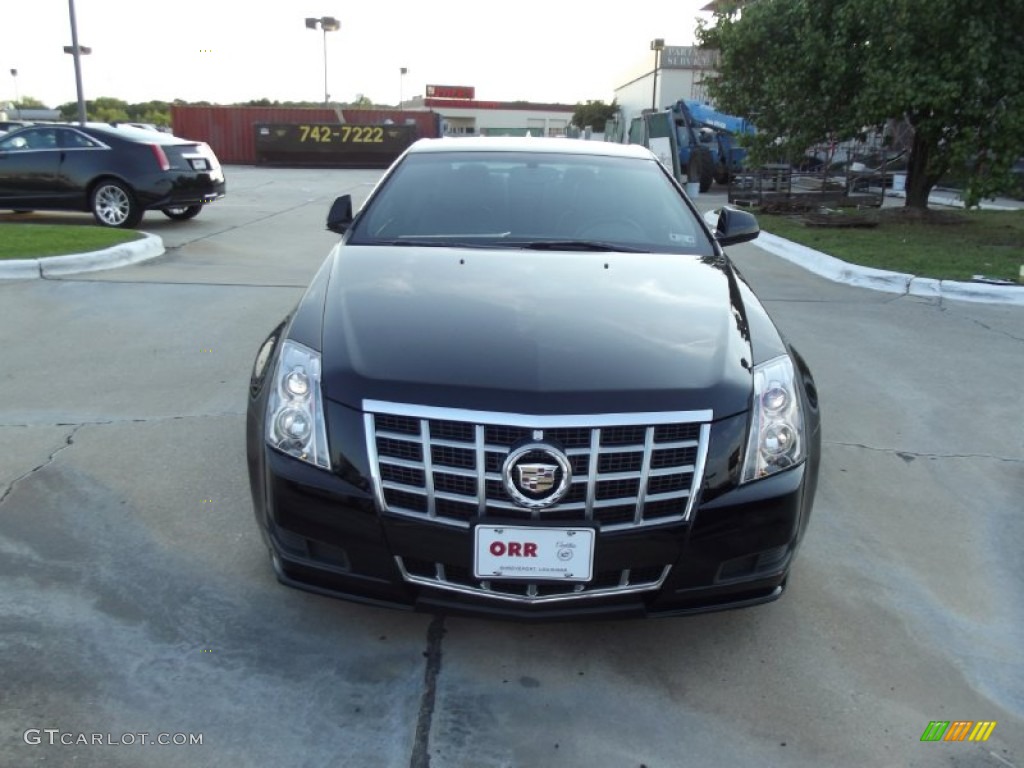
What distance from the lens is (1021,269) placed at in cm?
909

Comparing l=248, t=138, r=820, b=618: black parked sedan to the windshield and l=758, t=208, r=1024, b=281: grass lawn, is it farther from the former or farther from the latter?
l=758, t=208, r=1024, b=281: grass lawn

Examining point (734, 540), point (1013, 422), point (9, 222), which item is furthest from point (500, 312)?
point (9, 222)

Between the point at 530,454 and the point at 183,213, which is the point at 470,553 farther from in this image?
the point at 183,213

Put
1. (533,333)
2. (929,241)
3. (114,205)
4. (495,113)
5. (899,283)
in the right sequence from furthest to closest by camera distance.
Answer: (495,113) < (929,241) < (114,205) < (899,283) < (533,333)

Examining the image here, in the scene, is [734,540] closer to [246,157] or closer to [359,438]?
[359,438]

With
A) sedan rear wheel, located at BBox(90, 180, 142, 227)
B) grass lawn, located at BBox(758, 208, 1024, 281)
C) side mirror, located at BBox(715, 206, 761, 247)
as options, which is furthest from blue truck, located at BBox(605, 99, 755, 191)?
side mirror, located at BBox(715, 206, 761, 247)

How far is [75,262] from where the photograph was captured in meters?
8.52

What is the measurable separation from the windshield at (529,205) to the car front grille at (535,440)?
149cm

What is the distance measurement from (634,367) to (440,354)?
0.60 meters

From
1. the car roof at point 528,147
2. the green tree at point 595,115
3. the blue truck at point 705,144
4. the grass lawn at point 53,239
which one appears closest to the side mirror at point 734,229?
the car roof at point 528,147

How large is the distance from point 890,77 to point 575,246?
388 inches

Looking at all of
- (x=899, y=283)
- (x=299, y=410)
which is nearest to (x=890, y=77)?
(x=899, y=283)

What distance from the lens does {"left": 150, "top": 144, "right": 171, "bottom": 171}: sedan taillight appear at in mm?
11477

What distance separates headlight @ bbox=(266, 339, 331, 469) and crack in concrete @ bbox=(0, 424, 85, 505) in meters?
1.88
